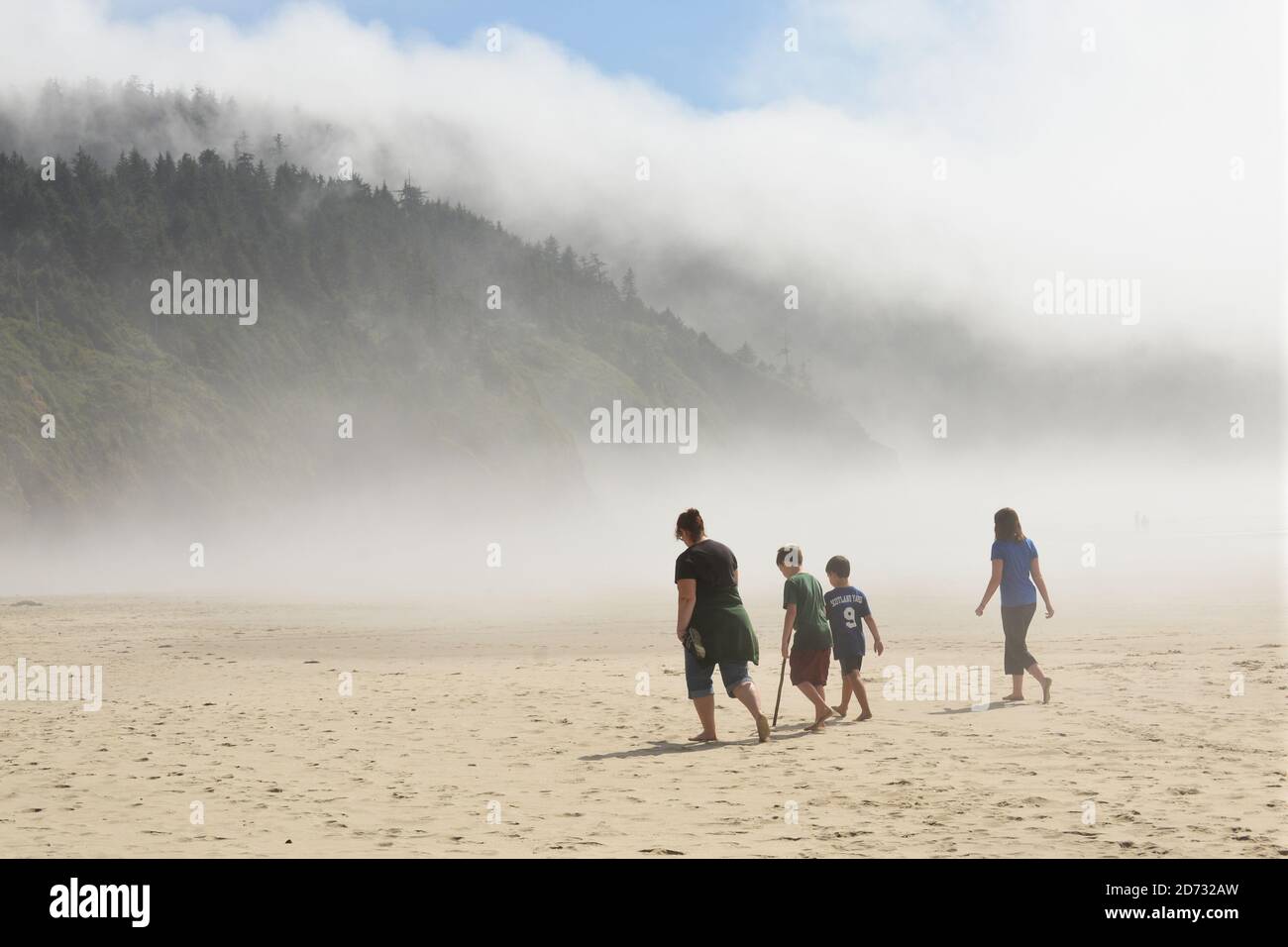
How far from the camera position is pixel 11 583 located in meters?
58.0

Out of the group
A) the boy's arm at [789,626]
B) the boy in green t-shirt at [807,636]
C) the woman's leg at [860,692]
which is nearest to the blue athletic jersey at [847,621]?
the woman's leg at [860,692]

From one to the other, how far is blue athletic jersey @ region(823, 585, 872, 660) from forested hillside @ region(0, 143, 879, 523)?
73.8m

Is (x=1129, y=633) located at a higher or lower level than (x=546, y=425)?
lower

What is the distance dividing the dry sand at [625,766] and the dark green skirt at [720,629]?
864 mm

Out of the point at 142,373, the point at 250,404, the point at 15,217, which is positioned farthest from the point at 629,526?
the point at 15,217

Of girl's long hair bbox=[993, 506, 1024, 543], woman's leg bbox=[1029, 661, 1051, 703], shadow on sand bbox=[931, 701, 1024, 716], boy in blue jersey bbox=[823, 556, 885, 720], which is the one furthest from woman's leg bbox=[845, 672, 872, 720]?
girl's long hair bbox=[993, 506, 1024, 543]

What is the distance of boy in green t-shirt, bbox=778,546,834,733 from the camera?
11094mm

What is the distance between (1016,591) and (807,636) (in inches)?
109

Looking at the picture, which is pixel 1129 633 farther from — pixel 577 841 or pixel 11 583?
pixel 11 583

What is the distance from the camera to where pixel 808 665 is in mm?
11219

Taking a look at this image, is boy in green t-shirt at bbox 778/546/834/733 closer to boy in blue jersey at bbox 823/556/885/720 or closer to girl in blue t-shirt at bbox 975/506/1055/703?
boy in blue jersey at bbox 823/556/885/720

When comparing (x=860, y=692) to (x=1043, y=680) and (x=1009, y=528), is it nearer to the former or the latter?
(x=1043, y=680)

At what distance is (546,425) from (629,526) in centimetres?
1347

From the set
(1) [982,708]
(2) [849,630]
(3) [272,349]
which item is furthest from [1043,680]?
(3) [272,349]
